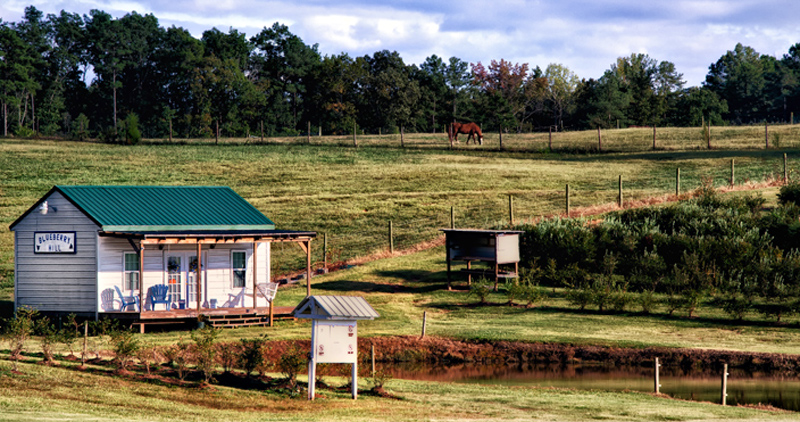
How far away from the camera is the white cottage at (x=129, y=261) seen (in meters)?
27.4

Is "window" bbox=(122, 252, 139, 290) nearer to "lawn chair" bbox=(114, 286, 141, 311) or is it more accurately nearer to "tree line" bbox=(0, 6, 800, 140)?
"lawn chair" bbox=(114, 286, 141, 311)

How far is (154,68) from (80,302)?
9402 cm

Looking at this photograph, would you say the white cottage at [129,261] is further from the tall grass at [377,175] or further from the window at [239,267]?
the tall grass at [377,175]

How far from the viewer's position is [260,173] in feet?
201

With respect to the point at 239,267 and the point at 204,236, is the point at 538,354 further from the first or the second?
the point at 239,267

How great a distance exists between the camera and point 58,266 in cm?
2788

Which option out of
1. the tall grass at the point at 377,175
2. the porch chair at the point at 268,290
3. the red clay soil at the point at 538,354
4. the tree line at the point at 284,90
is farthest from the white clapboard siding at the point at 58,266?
the tree line at the point at 284,90

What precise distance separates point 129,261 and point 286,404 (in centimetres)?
1347

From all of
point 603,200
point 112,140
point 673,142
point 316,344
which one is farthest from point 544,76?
point 316,344

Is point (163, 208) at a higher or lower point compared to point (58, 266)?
higher

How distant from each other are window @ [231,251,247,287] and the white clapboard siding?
184 inches

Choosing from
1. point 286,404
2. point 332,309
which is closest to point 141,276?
point 332,309

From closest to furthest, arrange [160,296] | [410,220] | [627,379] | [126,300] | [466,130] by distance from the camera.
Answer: [627,379] < [126,300] < [160,296] < [410,220] < [466,130]

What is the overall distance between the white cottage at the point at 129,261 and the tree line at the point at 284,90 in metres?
71.7
